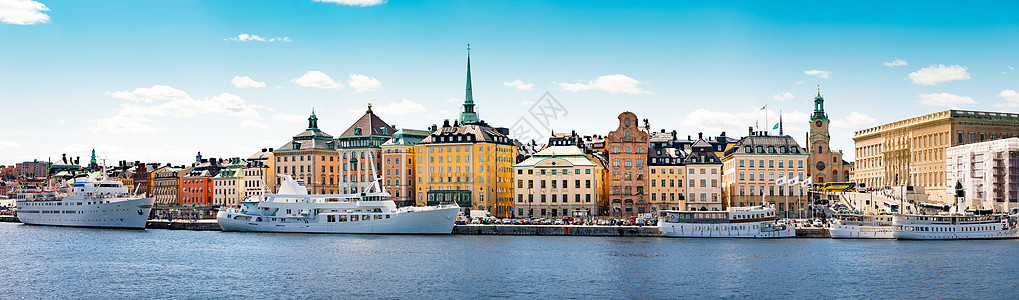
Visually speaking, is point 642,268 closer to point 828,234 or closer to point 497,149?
point 828,234

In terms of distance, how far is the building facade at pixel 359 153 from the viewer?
177 m

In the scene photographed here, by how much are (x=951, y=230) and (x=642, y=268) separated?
157 feet

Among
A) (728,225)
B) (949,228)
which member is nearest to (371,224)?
(728,225)

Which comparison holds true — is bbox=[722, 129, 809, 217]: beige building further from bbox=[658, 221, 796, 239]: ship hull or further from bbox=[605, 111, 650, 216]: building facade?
bbox=[658, 221, 796, 239]: ship hull

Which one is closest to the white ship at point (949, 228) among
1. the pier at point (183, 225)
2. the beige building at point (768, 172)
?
the beige building at point (768, 172)

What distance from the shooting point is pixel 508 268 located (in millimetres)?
82875

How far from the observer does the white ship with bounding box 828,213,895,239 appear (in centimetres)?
11425

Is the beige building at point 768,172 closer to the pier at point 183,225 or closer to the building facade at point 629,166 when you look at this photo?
the building facade at point 629,166

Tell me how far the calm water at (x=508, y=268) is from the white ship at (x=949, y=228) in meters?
5.00

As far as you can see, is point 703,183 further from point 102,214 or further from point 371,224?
point 102,214

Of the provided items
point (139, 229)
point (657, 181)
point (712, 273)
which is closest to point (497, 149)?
point (657, 181)

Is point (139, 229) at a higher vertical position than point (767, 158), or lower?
lower

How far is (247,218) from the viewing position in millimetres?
135500

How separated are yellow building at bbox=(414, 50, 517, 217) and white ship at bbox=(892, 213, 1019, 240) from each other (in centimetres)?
6296
